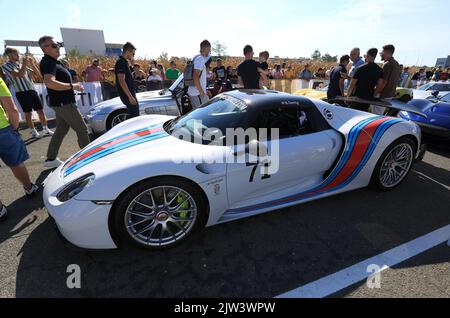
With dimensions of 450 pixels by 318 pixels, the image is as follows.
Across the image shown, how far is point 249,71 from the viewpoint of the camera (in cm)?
528

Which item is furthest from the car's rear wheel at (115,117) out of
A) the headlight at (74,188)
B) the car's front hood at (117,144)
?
the headlight at (74,188)

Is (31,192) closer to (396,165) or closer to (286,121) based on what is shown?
(286,121)

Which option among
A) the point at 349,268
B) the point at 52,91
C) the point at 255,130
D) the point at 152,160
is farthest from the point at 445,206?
the point at 52,91

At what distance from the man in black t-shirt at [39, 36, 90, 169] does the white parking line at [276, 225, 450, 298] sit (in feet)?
11.3

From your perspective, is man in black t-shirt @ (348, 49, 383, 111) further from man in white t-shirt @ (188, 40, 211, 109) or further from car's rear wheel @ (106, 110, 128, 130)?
car's rear wheel @ (106, 110, 128, 130)

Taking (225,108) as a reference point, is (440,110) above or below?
below

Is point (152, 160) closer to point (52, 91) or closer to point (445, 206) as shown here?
point (52, 91)

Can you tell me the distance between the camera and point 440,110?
14.9 ft

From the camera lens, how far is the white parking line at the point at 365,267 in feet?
6.02

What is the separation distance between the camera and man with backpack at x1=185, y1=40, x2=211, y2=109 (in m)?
4.69

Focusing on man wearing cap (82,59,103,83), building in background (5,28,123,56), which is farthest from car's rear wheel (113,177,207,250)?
building in background (5,28,123,56)

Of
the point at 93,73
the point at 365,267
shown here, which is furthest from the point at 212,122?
the point at 93,73
